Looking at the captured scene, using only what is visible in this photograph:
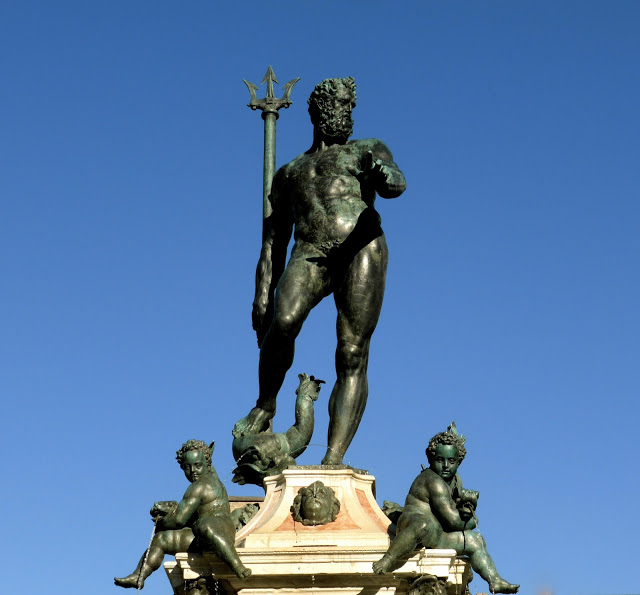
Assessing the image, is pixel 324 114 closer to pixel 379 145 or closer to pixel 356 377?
pixel 379 145

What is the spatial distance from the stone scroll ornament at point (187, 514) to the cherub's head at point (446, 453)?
6.34 ft

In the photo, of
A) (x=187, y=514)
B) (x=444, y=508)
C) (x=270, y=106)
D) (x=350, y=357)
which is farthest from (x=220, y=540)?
(x=270, y=106)

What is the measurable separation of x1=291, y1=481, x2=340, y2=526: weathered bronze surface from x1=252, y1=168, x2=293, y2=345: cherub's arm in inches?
98.8

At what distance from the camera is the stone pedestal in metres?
14.2

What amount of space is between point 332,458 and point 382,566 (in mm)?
1653

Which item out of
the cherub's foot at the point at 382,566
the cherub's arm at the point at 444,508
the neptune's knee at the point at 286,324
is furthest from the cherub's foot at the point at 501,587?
the neptune's knee at the point at 286,324

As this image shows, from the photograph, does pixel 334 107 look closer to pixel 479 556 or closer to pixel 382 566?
pixel 479 556

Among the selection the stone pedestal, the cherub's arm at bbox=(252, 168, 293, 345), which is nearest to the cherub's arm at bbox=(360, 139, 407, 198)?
the cherub's arm at bbox=(252, 168, 293, 345)

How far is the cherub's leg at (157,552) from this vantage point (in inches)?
580

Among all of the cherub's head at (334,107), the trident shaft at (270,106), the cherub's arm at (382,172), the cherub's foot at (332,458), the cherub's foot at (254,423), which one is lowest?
the cherub's foot at (332,458)

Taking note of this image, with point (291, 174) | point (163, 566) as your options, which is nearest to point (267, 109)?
point (291, 174)

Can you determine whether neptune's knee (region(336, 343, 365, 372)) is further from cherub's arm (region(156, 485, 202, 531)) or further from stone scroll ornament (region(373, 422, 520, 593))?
cherub's arm (region(156, 485, 202, 531))

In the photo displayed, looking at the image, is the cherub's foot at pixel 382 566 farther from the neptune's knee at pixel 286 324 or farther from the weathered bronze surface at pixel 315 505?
the neptune's knee at pixel 286 324

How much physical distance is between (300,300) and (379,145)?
72.0 inches
